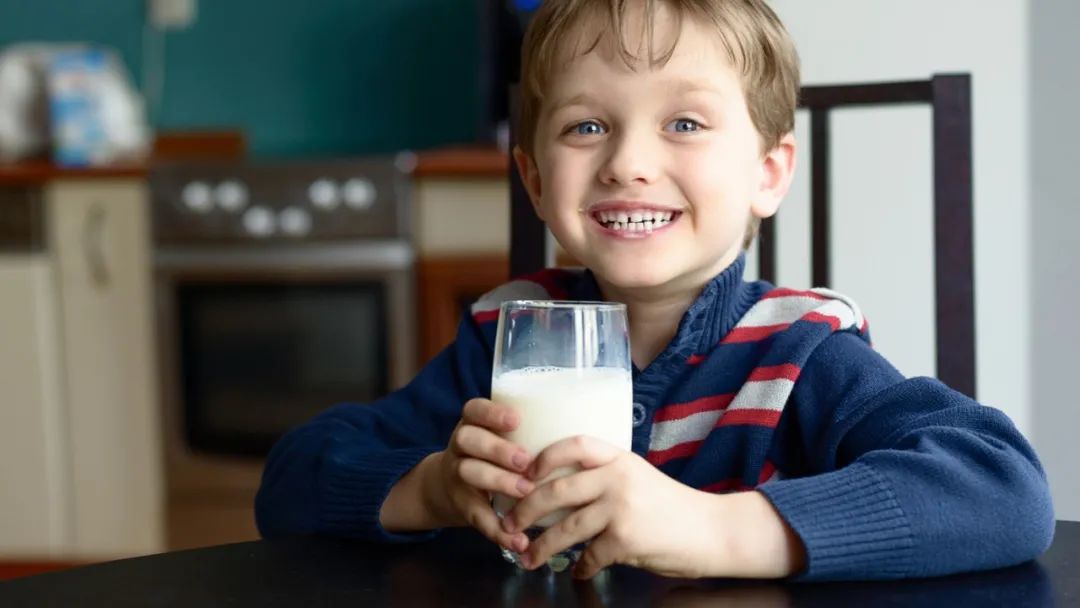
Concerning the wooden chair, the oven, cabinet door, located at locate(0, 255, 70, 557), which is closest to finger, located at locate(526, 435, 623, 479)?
the wooden chair

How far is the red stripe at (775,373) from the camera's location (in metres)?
0.98

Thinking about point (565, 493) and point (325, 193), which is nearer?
point (565, 493)

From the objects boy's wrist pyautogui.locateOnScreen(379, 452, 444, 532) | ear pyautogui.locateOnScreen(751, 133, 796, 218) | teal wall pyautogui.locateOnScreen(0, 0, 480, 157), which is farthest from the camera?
teal wall pyautogui.locateOnScreen(0, 0, 480, 157)

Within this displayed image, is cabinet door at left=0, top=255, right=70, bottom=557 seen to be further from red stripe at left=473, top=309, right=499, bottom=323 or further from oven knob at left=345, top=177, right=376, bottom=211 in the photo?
red stripe at left=473, top=309, right=499, bottom=323

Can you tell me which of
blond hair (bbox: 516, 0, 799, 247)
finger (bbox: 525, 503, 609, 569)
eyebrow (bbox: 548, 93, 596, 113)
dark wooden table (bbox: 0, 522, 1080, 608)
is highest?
blond hair (bbox: 516, 0, 799, 247)

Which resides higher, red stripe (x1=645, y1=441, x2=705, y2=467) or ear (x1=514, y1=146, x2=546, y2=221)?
ear (x1=514, y1=146, x2=546, y2=221)

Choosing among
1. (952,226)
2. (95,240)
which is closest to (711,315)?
(952,226)

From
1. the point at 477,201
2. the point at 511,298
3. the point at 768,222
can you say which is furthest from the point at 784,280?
the point at 477,201

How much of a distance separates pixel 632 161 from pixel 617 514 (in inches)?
12.2

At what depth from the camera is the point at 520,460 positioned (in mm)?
780

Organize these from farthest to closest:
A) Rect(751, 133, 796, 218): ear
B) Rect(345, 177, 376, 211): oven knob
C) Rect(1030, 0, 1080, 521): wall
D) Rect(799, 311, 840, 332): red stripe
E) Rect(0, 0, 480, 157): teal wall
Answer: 1. Rect(0, 0, 480, 157): teal wall
2. Rect(345, 177, 376, 211): oven knob
3. Rect(1030, 0, 1080, 521): wall
4. Rect(751, 133, 796, 218): ear
5. Rect(799, 311, 840, 332): red stripe

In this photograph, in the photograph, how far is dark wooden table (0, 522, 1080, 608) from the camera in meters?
0.73

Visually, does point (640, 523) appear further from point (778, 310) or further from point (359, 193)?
point (359, 193)

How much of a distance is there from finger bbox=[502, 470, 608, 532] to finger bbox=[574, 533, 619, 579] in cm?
2
